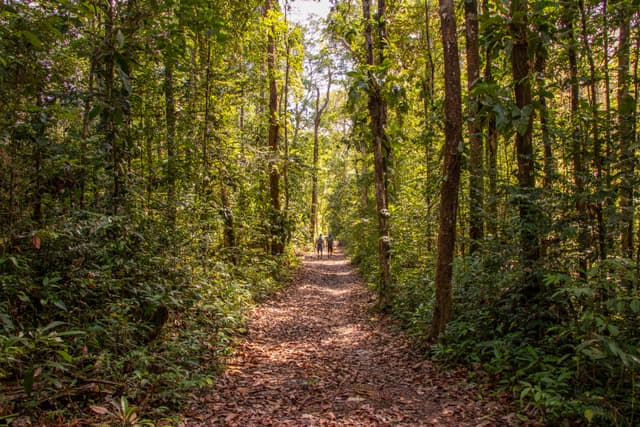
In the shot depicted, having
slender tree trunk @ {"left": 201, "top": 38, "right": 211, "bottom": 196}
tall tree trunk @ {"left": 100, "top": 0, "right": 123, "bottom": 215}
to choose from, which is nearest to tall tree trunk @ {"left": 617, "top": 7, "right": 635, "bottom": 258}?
tall tree trunk @ {"left": 100, "top": 0, "right": 123, "bottom": 215}

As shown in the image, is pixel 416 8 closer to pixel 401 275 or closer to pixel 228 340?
pixel 401 275

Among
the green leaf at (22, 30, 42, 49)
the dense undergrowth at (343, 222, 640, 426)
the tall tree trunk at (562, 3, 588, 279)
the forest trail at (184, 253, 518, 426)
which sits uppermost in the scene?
the green leaf at (22, 30, 42, 49)

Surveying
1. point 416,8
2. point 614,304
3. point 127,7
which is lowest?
point 614,304

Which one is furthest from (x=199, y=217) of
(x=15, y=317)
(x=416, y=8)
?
(x=416, y=8)

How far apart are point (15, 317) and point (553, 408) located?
602 cm

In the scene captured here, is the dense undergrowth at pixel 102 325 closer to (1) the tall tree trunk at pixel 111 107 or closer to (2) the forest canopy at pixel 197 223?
(2) the forest canopy at pixel 197 223

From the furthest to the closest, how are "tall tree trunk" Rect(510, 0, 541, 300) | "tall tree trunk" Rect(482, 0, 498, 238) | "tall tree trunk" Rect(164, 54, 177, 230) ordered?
"tall tree trunk" Rect(164, 54, 177, 230)
"tall tree trunk" Rect(482, 0, 498, 238)
"tall tree trunk" Rect(510, 0, 541, 300)

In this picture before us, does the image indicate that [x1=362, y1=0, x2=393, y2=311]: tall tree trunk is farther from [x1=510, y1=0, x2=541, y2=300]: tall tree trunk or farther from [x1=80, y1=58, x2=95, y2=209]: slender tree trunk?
[x1=80, y1=58, x2=95, y2=209]: slender tree trunk

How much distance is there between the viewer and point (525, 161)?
5.64 meters

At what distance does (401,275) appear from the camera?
1051 centimetres

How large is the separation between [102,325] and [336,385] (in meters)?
3.29

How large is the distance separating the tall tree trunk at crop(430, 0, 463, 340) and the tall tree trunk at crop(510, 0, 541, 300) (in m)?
0.87

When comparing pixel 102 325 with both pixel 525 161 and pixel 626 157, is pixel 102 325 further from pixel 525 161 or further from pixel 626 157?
pixel 626 157

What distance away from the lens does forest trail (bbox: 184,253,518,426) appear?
13.9 feet
